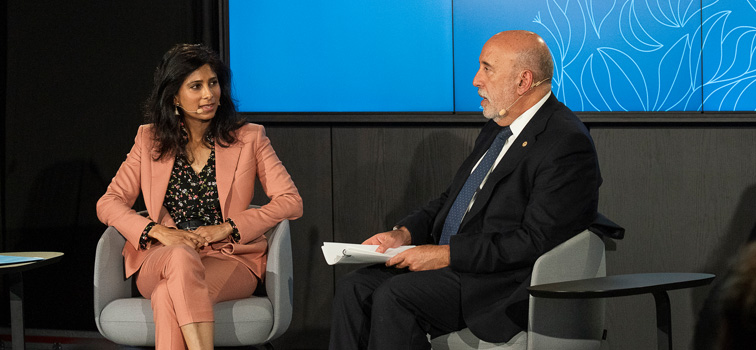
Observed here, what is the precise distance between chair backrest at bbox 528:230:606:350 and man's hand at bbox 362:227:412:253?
586 mm

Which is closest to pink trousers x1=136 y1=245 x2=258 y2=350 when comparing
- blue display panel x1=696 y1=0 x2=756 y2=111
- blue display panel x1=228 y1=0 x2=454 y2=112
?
blue display panel x1=228 y1=0 x2=454 y2=112

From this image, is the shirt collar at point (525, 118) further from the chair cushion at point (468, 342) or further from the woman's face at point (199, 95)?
the woman's face at point (199, 95)

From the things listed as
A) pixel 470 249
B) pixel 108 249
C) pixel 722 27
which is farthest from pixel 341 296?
pixel 722 27

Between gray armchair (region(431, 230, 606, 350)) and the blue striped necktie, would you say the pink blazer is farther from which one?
gray armchair (region(431, 230, 606, 350))

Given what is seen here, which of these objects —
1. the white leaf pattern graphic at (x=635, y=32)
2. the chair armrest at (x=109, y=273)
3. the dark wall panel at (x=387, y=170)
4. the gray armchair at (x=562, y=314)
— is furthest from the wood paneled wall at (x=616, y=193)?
the chair armrest at (x=109, y=273)

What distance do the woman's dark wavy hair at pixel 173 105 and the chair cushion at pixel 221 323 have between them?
2.22 ft

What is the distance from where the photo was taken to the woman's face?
10.6ft

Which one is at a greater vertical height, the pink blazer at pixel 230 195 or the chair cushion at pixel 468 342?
the pink blazer at pixel 230 195

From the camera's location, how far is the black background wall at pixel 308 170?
3625 millimetres

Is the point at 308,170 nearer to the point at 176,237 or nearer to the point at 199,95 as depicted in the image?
the point at 199,95

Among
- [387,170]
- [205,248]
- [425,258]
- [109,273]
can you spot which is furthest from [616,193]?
A: [109,273]

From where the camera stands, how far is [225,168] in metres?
3.23

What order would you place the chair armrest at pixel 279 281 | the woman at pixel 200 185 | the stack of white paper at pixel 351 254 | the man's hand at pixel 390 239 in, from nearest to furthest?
the stack of white paper at pixel 351 254 < the man's hand at pixel 390 239 < the chair armrest at pixel 279 281 < the woman at pixel 200 185

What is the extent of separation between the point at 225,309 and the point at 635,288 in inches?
60.5
